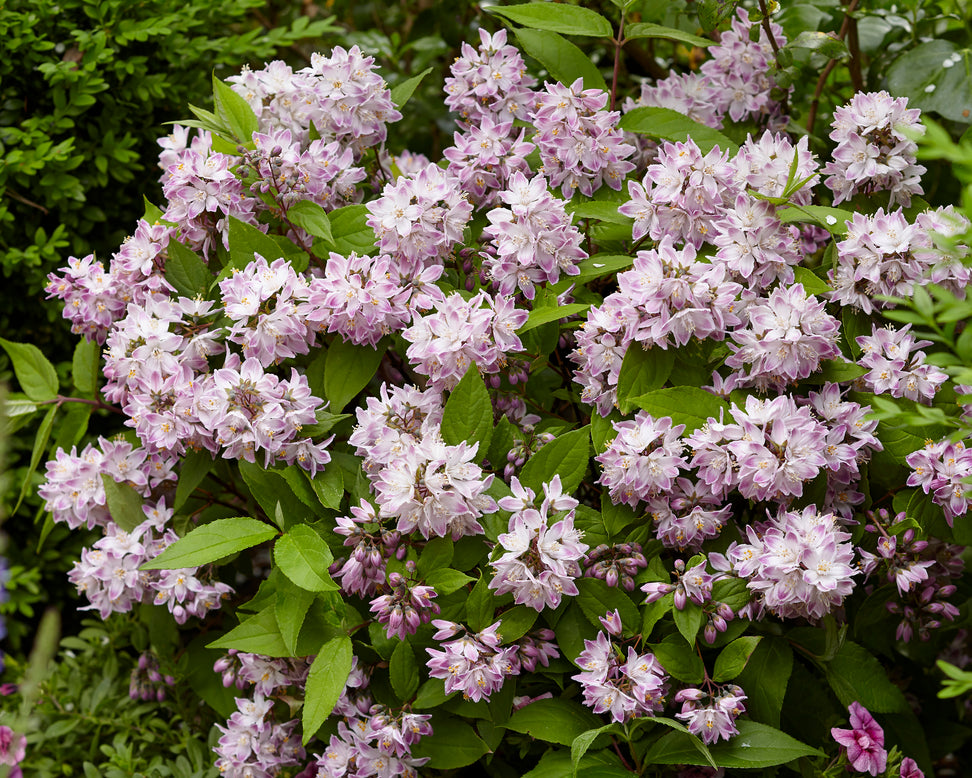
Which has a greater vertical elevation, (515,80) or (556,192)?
(515,80)

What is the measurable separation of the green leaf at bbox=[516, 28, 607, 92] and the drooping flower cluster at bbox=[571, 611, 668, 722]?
3.94 feet

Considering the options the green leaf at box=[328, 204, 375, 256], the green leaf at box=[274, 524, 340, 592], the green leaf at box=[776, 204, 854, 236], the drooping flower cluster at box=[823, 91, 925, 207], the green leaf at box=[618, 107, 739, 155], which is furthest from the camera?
the green leaf at box=[618, 107, 739, 155]

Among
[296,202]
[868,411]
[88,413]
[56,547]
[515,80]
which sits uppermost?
[515,80]

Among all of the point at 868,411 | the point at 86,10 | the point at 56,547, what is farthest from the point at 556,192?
the point at 56,547

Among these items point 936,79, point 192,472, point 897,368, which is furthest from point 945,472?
point 192,472

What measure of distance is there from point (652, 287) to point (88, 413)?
1338 mm

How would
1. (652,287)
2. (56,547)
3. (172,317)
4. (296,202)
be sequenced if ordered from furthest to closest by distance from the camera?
(56,547) → (296,202) → (172,317) → (652,287)

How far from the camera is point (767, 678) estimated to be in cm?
172

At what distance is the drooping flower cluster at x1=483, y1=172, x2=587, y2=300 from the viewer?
71.6 inches

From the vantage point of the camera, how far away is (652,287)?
163 cm

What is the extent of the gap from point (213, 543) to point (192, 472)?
301 mm

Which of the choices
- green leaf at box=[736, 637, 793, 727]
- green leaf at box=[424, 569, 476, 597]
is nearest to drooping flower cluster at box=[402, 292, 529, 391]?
green leaf at box=[424, 569, 476, 597]

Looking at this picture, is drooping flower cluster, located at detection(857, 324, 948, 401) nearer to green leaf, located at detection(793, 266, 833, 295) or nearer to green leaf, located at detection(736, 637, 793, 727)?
green leaf, located at detection(793, 266, 833, 295)

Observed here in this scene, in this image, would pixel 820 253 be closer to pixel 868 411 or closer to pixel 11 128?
pixel 868 411
